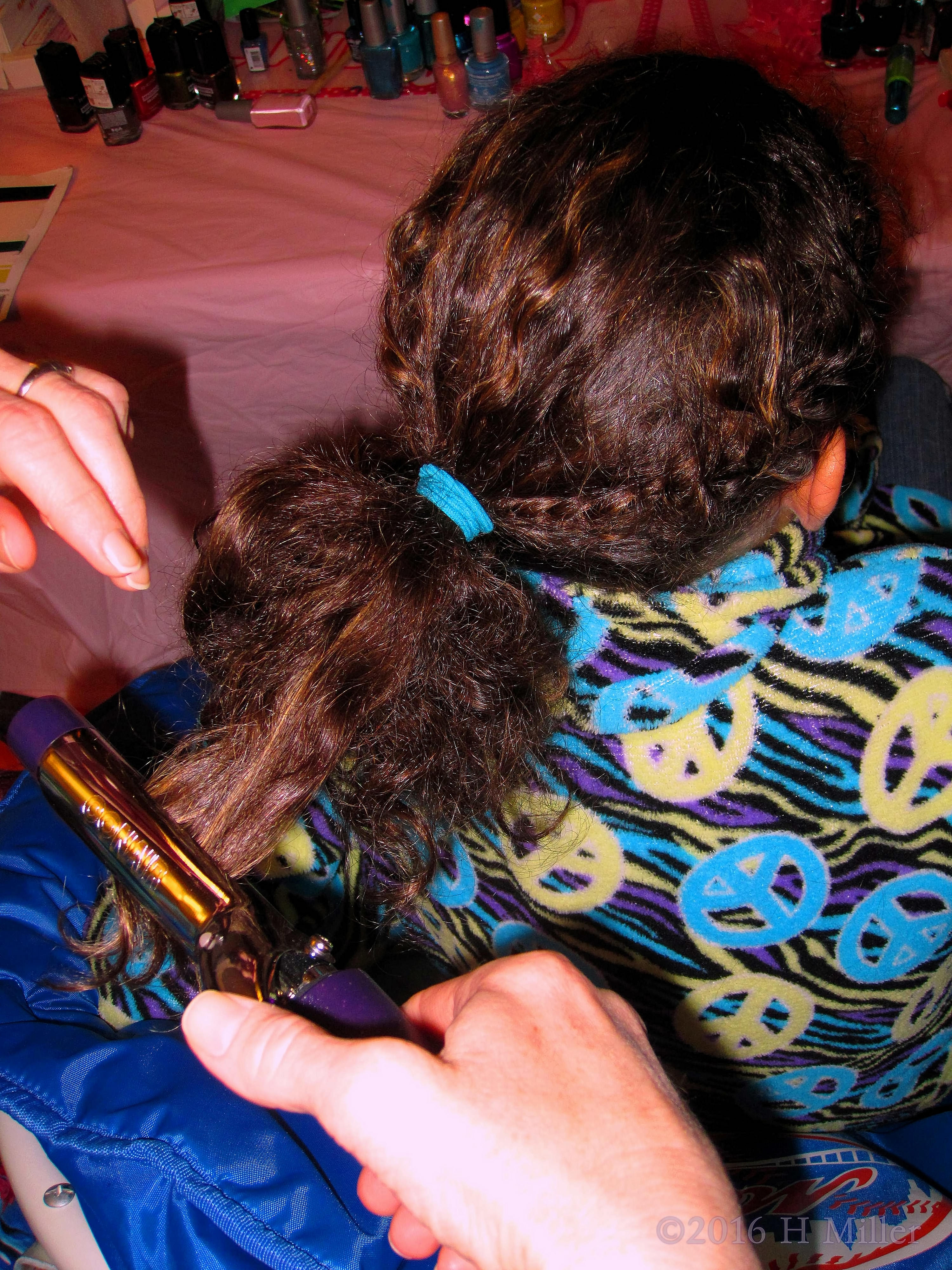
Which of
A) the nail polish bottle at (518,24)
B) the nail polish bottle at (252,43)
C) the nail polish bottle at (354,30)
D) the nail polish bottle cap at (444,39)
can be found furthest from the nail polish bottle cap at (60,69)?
the nail polish bottle at (518,24)

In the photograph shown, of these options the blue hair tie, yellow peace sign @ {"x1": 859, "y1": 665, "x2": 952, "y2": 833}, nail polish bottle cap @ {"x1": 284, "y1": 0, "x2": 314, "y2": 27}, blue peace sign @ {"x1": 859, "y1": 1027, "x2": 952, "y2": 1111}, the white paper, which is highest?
nail polish bottle cap @ {"x1": 284, "y1": 0, "x2": 314, "y2": 27}

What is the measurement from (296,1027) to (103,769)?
137 mm

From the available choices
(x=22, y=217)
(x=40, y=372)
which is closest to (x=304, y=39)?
(x=22, y=217)

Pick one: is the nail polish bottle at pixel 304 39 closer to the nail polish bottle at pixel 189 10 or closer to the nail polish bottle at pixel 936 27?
the nail polish bottle at pixel 189 10

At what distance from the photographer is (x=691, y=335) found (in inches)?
16.7

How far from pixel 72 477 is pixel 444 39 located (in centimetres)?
98

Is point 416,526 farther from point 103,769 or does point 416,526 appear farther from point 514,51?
point 514,51

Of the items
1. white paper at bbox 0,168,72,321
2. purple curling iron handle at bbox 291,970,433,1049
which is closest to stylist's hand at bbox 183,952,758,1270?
purple curling iron handle at bbox 291,970,433,1049

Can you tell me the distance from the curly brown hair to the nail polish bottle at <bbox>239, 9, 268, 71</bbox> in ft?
2.87

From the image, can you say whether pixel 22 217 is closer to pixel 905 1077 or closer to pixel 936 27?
pixel 936 27

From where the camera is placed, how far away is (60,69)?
3.77 ft

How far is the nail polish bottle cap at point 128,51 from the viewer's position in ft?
3.80

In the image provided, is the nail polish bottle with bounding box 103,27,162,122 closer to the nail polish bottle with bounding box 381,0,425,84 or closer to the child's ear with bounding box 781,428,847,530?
the nail polish bottle with bounding box 381,0,425,84

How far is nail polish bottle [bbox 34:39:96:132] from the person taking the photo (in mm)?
1146
